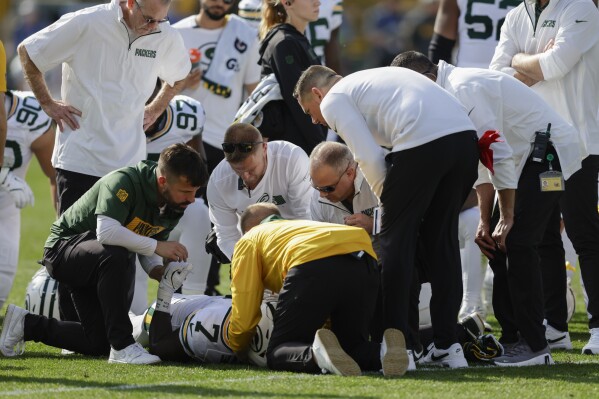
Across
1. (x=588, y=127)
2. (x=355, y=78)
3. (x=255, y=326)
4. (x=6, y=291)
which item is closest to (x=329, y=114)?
(x=355, y=78)

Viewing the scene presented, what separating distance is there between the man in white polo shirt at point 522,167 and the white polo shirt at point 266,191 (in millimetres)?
1153

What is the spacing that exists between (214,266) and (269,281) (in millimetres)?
3092

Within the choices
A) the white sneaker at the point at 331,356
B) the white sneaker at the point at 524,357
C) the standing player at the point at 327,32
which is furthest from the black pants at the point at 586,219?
the standing player at the point at 327,32

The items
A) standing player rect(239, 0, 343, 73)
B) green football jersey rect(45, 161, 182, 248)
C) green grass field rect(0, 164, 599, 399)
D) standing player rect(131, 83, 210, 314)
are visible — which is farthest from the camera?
standing player rect(239, 0, 343, 73)

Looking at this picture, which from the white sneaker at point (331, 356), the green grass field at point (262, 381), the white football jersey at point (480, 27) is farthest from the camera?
the white football jersey at point (480, 27)

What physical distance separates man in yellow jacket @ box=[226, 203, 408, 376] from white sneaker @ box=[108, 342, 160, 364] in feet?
1.76

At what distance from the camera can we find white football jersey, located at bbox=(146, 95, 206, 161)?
8.57 metres

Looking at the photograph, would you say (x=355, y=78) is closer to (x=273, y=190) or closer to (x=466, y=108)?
(x=466, y=108)

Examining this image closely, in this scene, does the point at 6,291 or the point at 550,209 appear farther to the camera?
the point at 6,291

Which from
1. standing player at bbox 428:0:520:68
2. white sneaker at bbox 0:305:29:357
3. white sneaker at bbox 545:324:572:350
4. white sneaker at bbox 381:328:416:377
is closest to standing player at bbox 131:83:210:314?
white sneaker at bbox 0:305:29:357

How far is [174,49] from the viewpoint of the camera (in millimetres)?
7738

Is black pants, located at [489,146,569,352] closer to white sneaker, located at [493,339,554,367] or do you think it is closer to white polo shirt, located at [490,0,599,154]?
white sneaker, located at [493,339,554,367]

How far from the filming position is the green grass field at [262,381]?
5.32 meters

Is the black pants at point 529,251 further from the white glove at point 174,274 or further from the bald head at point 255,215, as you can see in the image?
the white glove at point 174,274
